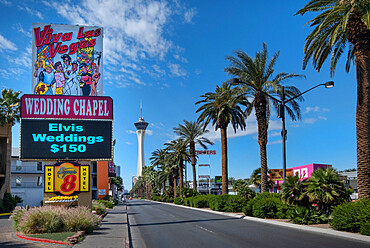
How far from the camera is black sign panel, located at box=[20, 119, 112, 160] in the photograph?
66.9ft

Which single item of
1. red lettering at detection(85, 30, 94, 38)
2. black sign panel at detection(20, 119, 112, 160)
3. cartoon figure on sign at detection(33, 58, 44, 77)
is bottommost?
black sign panel at detection(20, 119, 112, 160)

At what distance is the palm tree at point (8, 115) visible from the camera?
4206 cm

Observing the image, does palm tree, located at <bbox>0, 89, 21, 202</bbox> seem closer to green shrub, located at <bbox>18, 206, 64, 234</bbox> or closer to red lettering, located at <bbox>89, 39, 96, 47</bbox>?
red lettering, located at <bbox>89, 39, 96, 47</bbox>

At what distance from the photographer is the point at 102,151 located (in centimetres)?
2141

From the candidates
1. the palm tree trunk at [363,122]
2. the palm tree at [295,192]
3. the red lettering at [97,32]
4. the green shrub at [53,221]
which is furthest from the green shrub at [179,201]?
the green shrub at [53,221]

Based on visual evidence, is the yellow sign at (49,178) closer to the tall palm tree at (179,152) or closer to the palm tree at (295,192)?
the palm tree at (295,192)

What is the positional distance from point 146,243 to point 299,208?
9.92m

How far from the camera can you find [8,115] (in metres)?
42.4

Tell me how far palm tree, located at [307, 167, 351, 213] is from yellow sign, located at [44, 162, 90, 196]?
13028mm

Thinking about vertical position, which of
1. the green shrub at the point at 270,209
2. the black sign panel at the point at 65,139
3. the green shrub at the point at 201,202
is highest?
the black sign panel at the point at 65,139

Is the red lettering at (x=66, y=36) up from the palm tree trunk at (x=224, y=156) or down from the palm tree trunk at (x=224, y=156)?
up

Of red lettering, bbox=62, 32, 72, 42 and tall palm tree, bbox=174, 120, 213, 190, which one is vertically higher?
red lettering, bbox=62, 32, 72, 42

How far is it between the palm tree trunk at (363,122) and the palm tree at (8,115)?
3788cm

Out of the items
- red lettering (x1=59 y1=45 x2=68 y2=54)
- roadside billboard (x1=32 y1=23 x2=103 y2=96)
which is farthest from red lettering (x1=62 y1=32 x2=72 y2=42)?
red lettering (x1=59 y1=45 x2=68 y2=54)
